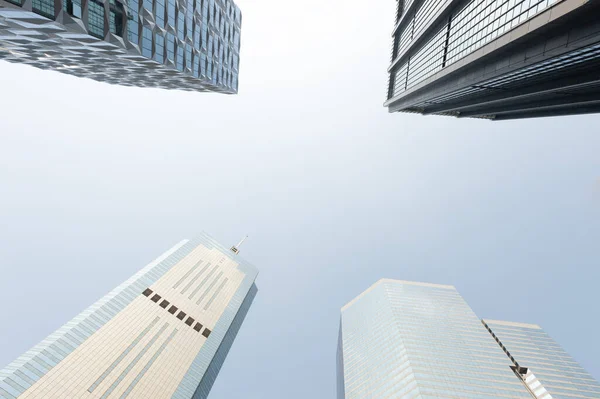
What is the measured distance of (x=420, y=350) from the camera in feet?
342

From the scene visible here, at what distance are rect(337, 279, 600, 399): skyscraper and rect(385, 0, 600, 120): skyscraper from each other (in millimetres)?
75035

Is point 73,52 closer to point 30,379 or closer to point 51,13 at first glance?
point 51,13

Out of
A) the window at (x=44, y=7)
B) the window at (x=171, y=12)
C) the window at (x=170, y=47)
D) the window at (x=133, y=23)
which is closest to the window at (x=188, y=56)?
the window at (x=170, y=47)

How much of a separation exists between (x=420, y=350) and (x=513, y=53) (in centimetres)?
9738

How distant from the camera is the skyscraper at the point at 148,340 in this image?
6612cm

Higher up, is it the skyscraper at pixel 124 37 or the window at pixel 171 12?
the window at pixel 171 12

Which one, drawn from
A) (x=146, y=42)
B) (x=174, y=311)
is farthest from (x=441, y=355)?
(x=146, y=42)

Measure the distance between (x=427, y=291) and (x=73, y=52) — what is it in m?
150

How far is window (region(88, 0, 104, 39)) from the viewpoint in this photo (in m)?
29.4

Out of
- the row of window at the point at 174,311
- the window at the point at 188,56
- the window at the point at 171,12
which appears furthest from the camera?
the row of window at the point at 174,311

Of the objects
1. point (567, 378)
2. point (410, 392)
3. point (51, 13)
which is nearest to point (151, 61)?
point (51, 13)

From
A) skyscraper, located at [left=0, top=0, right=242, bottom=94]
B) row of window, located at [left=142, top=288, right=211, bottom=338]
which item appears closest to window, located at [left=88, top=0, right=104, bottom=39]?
skyscraper, located at [left=0, top=0, right=242, bottom=94]

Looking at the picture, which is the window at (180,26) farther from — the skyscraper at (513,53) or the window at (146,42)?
the skyscraper at (513,53)

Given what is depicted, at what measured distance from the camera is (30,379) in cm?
6222
